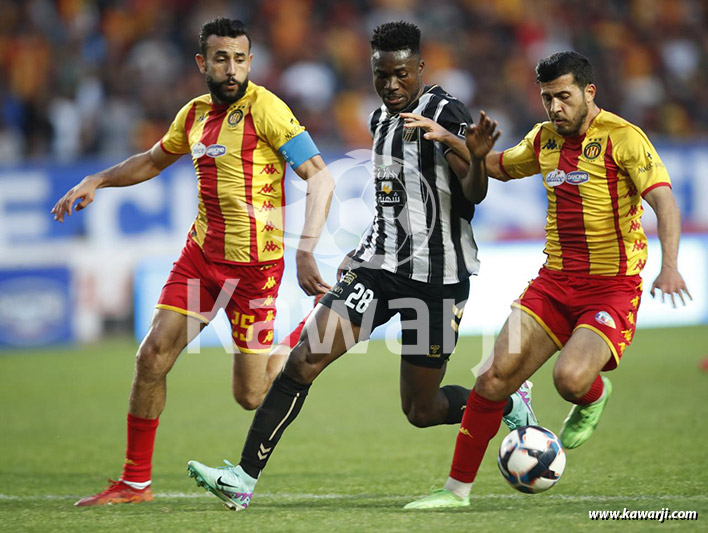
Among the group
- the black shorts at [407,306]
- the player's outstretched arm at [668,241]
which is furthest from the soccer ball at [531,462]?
the player's outstretched arm at [668,241]

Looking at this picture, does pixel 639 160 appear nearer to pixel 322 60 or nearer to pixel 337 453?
pixel 337 453

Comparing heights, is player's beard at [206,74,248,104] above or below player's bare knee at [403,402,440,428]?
above

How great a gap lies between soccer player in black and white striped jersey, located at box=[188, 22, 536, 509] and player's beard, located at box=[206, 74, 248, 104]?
2.62 ft

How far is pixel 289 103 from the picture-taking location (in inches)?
593

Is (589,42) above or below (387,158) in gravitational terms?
above

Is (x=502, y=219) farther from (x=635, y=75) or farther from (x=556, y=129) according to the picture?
(x=556, y=129)

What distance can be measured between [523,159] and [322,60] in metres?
11.0

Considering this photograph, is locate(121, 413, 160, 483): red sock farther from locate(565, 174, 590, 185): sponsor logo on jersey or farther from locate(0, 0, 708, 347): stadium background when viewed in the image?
locate(0, 0, 708, 347): stadium background

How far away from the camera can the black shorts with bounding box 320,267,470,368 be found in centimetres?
556

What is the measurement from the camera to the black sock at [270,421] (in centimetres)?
534

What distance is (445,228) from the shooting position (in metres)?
5.72

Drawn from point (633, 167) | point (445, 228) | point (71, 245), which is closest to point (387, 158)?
point (445, 228)

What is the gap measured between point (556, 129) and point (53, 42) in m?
11.6

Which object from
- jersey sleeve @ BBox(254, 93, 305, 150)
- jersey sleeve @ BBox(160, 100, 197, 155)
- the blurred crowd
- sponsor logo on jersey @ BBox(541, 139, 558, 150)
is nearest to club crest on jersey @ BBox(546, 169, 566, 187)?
sponsor logo on jersey @ BBox(541, 139, 558, 150)
